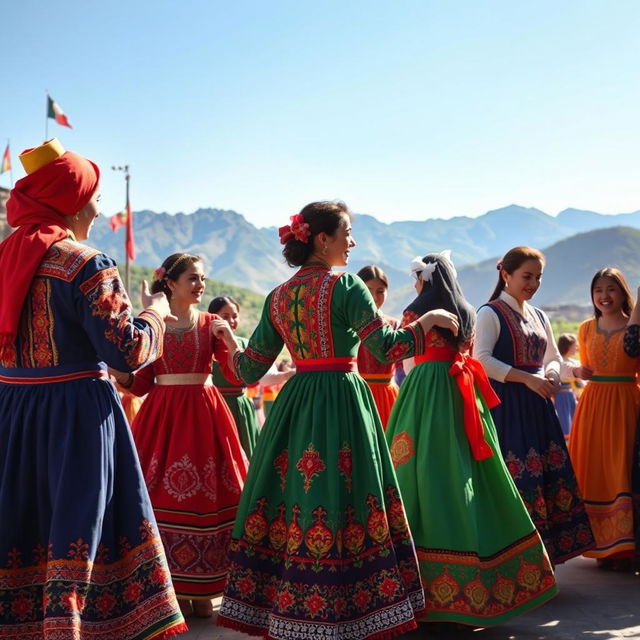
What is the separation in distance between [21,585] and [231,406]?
2.94m

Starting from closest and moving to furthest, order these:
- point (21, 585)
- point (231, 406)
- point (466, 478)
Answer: point (21, 585), point (466, 478), point (231, 406)

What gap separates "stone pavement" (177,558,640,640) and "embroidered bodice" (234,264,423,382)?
1403mm

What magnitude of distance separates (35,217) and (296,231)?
1135 mm

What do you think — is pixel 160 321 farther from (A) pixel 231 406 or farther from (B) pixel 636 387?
(B) pixel 636 387

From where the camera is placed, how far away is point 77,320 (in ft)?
9.50

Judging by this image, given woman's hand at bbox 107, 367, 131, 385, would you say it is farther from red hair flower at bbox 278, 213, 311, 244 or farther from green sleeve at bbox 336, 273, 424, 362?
green sleeve at bbox 336, 273, 424, 362

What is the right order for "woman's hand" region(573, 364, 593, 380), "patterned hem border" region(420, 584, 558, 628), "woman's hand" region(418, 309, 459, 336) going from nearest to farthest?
"woman's hand" region(418, 309, 459, 336)
"patterned hem border" region(420, 584, 558, 628)
"woman's hand" region(573, 364, 593, 380)

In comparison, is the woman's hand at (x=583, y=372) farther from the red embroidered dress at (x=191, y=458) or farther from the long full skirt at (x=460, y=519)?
the red embroidered dress at (x=191, y=458)

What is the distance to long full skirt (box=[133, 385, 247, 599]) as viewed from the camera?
421 centimetres

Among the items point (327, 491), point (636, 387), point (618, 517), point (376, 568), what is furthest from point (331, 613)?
point (636, 387)

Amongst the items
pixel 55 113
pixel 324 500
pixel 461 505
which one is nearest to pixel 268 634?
pixel 324 500

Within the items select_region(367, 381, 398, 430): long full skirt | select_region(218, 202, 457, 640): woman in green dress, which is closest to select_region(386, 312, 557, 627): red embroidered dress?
select_region(218, 202, 457, 640): woman in green dress

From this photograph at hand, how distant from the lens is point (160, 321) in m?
3.04

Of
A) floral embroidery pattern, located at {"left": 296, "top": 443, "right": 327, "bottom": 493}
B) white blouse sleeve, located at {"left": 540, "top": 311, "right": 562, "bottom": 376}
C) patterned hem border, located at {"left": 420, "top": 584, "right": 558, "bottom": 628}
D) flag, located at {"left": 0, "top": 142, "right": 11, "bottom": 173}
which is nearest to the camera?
floral embroidery pattern, located at {"left": 296, "top": 443, "right": 327, "bottom": 493}
